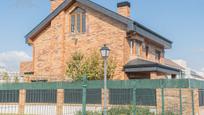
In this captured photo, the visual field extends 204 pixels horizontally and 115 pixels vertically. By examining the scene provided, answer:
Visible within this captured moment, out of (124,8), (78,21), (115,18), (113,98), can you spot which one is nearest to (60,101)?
(113,98)

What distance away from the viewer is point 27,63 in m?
26.1

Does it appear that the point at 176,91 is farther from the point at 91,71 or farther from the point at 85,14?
the point at 85,14

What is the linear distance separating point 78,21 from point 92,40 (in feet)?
7.34

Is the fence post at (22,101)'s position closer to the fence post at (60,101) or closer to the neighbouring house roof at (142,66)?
the fence post at (60,101)

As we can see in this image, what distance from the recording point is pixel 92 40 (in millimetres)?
21547

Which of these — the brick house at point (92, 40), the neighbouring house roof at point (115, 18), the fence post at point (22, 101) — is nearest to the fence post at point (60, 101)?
the fence post at point (22, 101)

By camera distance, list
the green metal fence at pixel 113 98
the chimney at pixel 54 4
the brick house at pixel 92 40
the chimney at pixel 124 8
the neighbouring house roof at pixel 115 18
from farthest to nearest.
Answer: the chimney at pixel 54 4, the chimney at pixel 124 8, the brick house at pixel 92 40, the neighbouring house roof at pixel 115 18, the green metal fence at pixel 113 98

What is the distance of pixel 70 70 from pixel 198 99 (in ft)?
30.8

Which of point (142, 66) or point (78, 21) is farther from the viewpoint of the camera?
point (78, 21)

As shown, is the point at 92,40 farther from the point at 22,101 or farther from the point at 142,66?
the point at 22,101

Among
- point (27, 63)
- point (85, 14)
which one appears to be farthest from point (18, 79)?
point (85, 14)

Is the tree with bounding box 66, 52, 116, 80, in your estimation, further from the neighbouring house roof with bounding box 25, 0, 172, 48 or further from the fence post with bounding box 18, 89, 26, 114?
the fence post with bounding box 18, 89, 26, 114

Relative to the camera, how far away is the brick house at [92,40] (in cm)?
1991

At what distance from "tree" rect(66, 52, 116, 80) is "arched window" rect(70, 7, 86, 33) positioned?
9.41 ft
